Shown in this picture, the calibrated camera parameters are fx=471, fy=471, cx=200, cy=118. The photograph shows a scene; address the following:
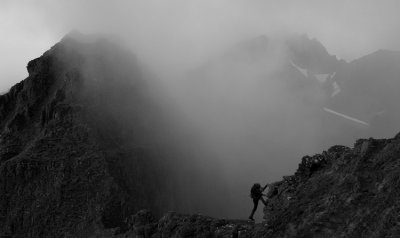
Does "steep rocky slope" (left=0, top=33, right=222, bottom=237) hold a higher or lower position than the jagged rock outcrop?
higher

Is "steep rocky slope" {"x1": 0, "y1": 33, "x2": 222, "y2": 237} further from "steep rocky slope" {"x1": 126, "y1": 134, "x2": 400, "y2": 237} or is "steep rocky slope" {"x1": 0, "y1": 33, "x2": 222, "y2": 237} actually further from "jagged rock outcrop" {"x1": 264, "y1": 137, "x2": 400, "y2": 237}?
"jagged rock outcrop" {"x1": 264, "y1": 137, "x2": 400, "y2": 237}

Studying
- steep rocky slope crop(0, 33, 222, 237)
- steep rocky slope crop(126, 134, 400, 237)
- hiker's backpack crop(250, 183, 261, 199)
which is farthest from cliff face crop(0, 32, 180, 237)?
steep rocky slope crop(126, 134, 400, 237)

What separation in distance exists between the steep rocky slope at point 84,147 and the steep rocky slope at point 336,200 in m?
30.9

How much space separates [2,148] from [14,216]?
42.2 ft

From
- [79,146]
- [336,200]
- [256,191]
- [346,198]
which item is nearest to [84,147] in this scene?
[79,146]

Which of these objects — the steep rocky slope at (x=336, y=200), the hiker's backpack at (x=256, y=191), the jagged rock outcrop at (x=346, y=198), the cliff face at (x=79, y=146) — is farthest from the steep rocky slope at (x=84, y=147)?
the jagged rock outcrop at (x=346, y=198)

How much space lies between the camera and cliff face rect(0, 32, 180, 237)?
60281mm

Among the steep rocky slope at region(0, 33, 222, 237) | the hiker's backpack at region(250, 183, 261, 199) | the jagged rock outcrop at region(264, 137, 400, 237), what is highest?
the steep rocky slope at region(0, 33, 222, 237)

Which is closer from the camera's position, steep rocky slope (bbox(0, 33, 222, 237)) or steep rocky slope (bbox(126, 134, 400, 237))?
steep rocky slope (bbox(126, 134, 400, 237))

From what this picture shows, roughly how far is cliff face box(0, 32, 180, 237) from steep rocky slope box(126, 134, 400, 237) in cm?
3274

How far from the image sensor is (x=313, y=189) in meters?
24.6

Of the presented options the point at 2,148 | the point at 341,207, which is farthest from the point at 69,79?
the point at 341,207

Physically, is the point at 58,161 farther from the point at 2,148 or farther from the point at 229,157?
the point at 229,157

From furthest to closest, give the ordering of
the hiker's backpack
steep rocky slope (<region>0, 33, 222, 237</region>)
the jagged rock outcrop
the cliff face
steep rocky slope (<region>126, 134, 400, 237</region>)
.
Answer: steep rocky slope (<region>0, 33, 222, 237</region>) → the cliff face → the hiker's backpack → steep rocky slope (<region>126, 134, 400, 237</region>) → the jagged rock outcrop
